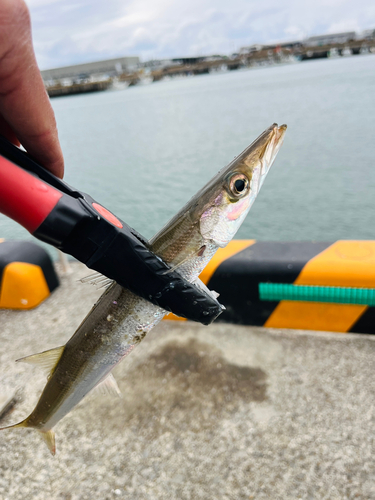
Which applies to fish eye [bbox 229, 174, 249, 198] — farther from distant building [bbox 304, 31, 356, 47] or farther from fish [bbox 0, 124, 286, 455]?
distant building [bbox 304, 31, 356, 47]

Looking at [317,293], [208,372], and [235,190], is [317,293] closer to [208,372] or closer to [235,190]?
[208,372]

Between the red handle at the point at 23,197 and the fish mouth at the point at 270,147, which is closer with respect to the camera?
the red handle at the point at 23,197

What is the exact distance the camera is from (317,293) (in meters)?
3.77

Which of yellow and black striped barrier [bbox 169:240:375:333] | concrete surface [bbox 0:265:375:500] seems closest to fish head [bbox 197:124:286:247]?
concrete surface [bbox 0:265:375:500]

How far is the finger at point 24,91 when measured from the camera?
4.19 feet

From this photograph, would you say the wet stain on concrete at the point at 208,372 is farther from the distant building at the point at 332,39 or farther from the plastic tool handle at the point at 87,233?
the distant building at the point at 332,39

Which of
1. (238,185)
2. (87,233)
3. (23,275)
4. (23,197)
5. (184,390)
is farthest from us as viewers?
(23,275)

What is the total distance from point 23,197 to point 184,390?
2.63 meters

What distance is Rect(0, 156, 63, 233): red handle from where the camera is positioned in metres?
1.31

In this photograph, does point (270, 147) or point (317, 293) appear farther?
point (317, 293)

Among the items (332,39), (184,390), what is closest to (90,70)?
(332,39)

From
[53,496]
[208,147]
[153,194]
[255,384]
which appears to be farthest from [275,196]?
[53,496]


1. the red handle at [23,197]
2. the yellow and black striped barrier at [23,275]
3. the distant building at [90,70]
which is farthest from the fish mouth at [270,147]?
the distant building at [90,70]

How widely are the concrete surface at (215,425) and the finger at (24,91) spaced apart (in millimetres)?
2267
